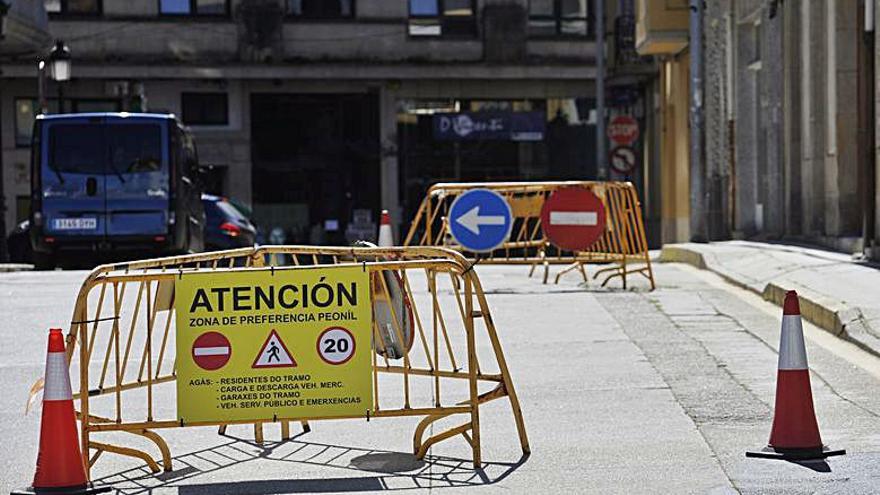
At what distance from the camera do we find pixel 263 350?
812cm

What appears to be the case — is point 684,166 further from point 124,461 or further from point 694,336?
point 124,461

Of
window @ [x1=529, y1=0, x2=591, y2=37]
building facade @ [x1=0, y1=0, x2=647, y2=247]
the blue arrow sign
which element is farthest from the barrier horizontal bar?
window @ [x1=529, y1=0, x2=591, y2=37]

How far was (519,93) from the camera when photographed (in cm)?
4378

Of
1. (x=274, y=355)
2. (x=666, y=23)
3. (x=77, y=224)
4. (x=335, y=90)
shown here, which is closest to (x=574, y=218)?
(x=77, y=224)

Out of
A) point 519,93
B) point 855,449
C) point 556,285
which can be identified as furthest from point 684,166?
point 855,449

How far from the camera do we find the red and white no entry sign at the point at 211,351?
8.12m

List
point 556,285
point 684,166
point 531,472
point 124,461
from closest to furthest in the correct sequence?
point 531,472
point 124,461
point 556,285
point 684,166

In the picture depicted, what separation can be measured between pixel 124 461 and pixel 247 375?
3.13 ft

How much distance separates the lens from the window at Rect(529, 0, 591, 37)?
1730 inches

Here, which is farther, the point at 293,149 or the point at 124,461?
the point at 293,149

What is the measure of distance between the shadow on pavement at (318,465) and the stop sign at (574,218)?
9557 millimetres

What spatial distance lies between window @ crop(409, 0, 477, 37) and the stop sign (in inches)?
1001

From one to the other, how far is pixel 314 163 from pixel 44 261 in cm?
1844

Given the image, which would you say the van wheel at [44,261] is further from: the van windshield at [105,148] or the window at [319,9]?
→ the window at [319,9]
